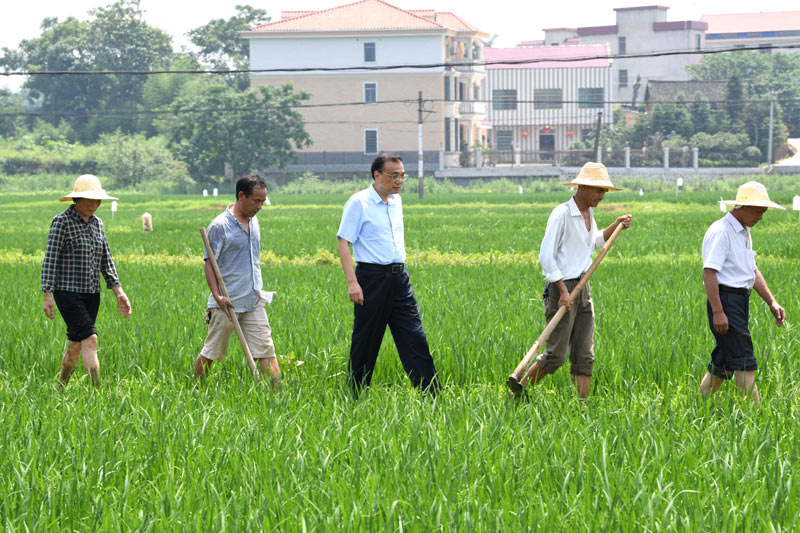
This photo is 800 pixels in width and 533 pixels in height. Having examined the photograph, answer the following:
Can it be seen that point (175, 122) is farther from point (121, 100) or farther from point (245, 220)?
point (245, 220)

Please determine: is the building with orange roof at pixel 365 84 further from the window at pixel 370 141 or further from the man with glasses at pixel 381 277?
the man with glasses at pixel 381 277

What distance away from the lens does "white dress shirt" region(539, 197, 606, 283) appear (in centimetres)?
641

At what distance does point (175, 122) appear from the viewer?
215ft

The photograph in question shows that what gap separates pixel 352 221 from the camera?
6.76m

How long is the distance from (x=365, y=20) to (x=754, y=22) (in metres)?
45.8

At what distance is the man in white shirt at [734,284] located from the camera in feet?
20.1

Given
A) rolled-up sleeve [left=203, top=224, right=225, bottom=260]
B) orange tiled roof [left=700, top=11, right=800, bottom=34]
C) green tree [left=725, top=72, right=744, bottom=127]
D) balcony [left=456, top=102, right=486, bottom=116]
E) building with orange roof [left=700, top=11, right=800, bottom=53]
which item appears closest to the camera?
rolled-up sleeve [left=203, top=224, right=225, bottom=260]

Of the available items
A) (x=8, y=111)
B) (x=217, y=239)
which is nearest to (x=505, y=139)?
(x=8, y=111)

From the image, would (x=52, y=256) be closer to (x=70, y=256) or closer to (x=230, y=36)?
(x=70, y=256)

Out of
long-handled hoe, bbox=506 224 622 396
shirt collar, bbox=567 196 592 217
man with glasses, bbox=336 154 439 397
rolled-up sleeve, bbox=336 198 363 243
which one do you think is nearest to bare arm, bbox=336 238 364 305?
man with glasses, bbox=336 154 439 397

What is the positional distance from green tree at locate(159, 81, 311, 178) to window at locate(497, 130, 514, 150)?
19396 millimetres

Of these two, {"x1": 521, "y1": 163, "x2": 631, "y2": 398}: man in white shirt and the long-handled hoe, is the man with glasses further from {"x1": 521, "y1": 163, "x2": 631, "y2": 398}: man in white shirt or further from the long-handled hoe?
{"x1": 521, "y1": 163, "x2": 631, "y2": 398}: man in white shirt

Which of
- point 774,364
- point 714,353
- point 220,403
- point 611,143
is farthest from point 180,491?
point 611,143

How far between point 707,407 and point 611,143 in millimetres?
55939
